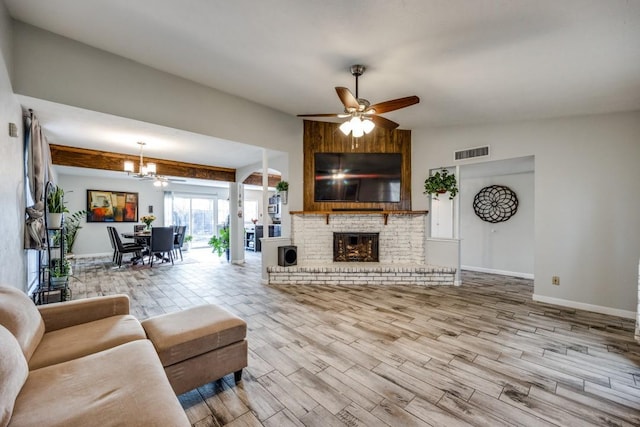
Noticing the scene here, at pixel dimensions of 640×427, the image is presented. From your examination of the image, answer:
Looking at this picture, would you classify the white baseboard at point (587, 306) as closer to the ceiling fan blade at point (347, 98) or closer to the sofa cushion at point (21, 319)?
the ceiling fan blade at point (347, 98)

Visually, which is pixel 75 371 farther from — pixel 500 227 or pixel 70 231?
pixel 500 227

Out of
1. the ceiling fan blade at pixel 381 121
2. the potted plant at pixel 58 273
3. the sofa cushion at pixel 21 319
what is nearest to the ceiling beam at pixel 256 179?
the potted plant at pixel 58 273

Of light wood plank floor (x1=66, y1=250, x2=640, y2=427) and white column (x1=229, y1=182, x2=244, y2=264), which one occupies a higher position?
white column (x1=229, y1=182, x2=244, y2=264)

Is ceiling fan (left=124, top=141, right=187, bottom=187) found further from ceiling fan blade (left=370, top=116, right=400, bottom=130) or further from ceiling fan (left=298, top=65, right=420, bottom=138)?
ceiling fan blade (left=370, top=116, right=400, bottom=130)

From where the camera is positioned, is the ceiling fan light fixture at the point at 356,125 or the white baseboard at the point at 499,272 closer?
the ceiling fan light fixture at the point at 356,125

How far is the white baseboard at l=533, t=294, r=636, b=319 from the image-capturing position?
3.44 m

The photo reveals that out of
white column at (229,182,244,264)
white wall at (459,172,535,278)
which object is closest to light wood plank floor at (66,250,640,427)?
white wall at (459,172,535,278)

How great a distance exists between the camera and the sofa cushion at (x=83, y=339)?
1479mm

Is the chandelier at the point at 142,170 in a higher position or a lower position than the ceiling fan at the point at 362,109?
lower

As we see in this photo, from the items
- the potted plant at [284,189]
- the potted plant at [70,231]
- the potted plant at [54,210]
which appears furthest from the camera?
the potted plant at [284,189]

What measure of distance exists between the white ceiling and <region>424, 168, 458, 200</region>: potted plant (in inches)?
51.3

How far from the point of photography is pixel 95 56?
9.60 ft

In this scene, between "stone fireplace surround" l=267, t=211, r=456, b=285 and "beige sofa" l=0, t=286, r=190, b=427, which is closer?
"beige sofa" l=0, t=286, r=190, b=427

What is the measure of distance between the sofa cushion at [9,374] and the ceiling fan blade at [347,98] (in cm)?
270
